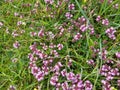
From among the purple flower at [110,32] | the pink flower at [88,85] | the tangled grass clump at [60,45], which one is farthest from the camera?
the purple flower at [110,32]

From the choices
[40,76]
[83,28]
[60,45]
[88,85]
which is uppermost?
[83,28]

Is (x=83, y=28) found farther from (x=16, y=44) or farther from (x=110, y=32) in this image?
(x=16, y=44)

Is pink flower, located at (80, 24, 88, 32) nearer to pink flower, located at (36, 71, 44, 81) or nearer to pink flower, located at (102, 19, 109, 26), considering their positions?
pink flower, located at (102, 19, 109, 26)

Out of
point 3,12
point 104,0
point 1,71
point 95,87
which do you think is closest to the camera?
point 95,87

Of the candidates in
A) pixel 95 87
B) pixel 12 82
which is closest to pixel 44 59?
pixel 12 82

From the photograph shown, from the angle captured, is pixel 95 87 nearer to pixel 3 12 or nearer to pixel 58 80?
pixel 58 80

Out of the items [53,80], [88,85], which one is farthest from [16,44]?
[88,85]

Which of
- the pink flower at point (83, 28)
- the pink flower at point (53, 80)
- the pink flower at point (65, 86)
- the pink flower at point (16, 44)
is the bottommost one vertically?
the pink flower at point (65, 86)

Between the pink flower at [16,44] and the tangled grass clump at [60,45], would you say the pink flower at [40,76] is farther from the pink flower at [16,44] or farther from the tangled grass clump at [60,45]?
the pink flower at [16,44]

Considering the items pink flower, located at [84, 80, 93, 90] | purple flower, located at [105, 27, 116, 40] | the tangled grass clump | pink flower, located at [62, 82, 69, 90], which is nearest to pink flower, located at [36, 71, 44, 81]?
the tangled grass clump

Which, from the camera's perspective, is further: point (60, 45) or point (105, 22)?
point (105, 22)

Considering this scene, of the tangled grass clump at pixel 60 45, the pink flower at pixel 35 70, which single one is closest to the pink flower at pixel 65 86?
the tangled grass clump at pixel 60 45
